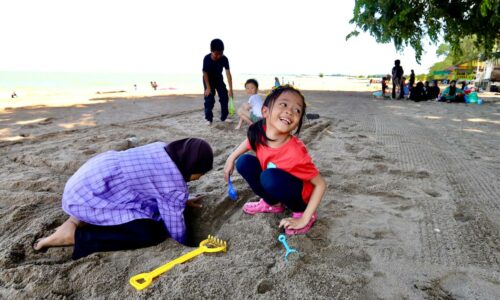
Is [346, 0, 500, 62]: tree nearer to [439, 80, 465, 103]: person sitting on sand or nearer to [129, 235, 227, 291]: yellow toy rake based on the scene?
[439, 80, 465, 103]: person sitting on sand

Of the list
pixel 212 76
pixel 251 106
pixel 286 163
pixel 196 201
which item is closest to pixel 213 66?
pixel 212 76

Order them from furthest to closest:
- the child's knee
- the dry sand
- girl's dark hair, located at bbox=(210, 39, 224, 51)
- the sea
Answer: the sea
girl's dark hair, located at bbox=(210, 39, 224, 51)
the child's knee
the dry sand

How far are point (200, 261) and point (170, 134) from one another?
10.4ft

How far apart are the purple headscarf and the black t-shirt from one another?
3.57 metres

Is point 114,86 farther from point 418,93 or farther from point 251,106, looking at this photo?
point 251,106

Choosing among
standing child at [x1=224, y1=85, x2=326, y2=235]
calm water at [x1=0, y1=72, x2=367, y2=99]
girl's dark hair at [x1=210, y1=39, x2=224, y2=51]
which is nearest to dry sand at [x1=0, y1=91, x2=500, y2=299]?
standing child at [x1=224, y1=85, x2=326, y2=235]

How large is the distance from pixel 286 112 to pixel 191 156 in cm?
62

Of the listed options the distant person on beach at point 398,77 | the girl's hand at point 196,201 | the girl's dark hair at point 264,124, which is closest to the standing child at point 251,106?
the girl's hand at point 196,201

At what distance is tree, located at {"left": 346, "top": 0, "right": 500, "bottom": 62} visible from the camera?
369 inches

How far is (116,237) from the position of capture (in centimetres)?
179

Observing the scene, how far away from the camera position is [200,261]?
1545 millimetres

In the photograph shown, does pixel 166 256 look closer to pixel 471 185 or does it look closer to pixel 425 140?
pixel 471 185

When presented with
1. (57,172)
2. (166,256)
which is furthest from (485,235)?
(57,172)

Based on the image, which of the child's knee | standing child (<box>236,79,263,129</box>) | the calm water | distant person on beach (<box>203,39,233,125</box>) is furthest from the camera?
the calm water
